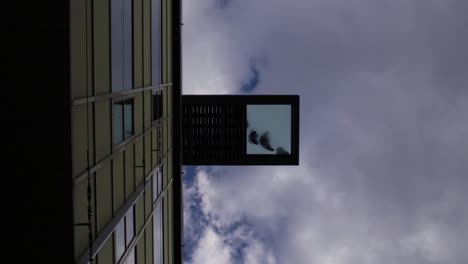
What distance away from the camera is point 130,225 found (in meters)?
14.0

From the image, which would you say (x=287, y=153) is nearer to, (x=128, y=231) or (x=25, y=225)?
(x=128, y=231)

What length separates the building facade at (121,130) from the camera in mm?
8805

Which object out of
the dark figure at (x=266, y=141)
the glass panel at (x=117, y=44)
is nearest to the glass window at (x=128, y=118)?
the glass panel at (x=117, y=44)

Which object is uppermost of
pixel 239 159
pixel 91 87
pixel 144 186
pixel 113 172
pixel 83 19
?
pixel 83 19

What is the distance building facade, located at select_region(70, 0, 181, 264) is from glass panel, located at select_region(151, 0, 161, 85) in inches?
1.7

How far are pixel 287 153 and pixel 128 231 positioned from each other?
229ft

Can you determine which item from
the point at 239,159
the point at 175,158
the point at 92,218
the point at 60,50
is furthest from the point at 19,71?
the point at 239,159

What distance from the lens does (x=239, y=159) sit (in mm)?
95625

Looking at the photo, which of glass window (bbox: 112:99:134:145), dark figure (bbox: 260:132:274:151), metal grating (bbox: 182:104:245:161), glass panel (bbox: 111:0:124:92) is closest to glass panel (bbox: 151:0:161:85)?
glass window (bbox: 112:99:134:145)

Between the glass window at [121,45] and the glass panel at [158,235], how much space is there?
743 centimetres

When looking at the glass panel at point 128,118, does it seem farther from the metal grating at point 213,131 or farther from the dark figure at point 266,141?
the metal grating at point 213,131

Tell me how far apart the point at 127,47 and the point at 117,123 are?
8.71 ft

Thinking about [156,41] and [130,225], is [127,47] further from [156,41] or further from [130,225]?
[156,41]

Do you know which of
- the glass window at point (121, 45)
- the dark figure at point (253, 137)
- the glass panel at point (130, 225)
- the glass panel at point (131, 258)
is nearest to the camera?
the glass window at point (121, 45)
